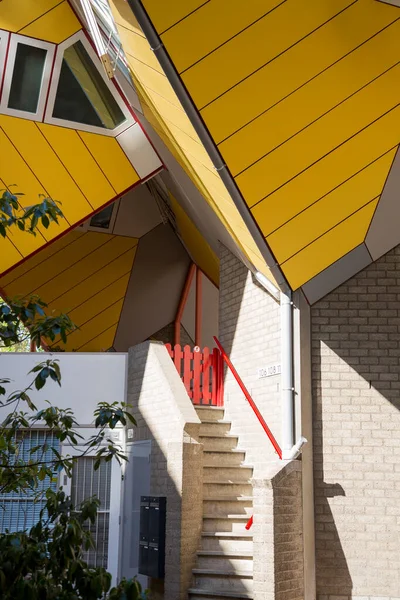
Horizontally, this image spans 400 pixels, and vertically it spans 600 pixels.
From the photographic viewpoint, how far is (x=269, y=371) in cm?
805

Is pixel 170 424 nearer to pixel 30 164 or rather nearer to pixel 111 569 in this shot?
pixel 111 569

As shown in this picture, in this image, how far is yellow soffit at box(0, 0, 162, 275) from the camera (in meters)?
8.77

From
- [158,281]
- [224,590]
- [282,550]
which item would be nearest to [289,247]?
[282,550]

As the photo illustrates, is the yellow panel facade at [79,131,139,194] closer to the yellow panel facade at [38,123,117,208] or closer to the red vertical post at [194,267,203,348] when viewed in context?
the yellow panel facade at [38,123,117,208]

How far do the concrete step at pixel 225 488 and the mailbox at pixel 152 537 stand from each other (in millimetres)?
604

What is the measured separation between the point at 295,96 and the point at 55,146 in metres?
4.70

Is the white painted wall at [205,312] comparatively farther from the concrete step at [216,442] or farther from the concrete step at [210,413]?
the concrete step at [216,442]

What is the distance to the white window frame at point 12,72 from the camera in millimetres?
8828

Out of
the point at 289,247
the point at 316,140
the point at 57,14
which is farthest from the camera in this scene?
the point at 57,14

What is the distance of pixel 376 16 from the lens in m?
5.27

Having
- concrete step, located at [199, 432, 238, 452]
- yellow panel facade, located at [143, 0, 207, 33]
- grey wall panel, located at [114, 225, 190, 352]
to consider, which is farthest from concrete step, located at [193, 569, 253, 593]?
grey wall panel, located at [114, 225, 190, 352]

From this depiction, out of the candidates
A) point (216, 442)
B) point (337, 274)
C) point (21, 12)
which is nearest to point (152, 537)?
point (216, 442)

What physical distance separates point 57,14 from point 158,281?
6430 mm

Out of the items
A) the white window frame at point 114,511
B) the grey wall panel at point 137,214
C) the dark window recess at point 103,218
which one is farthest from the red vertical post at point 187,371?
the grey wall panel at point 137,214
